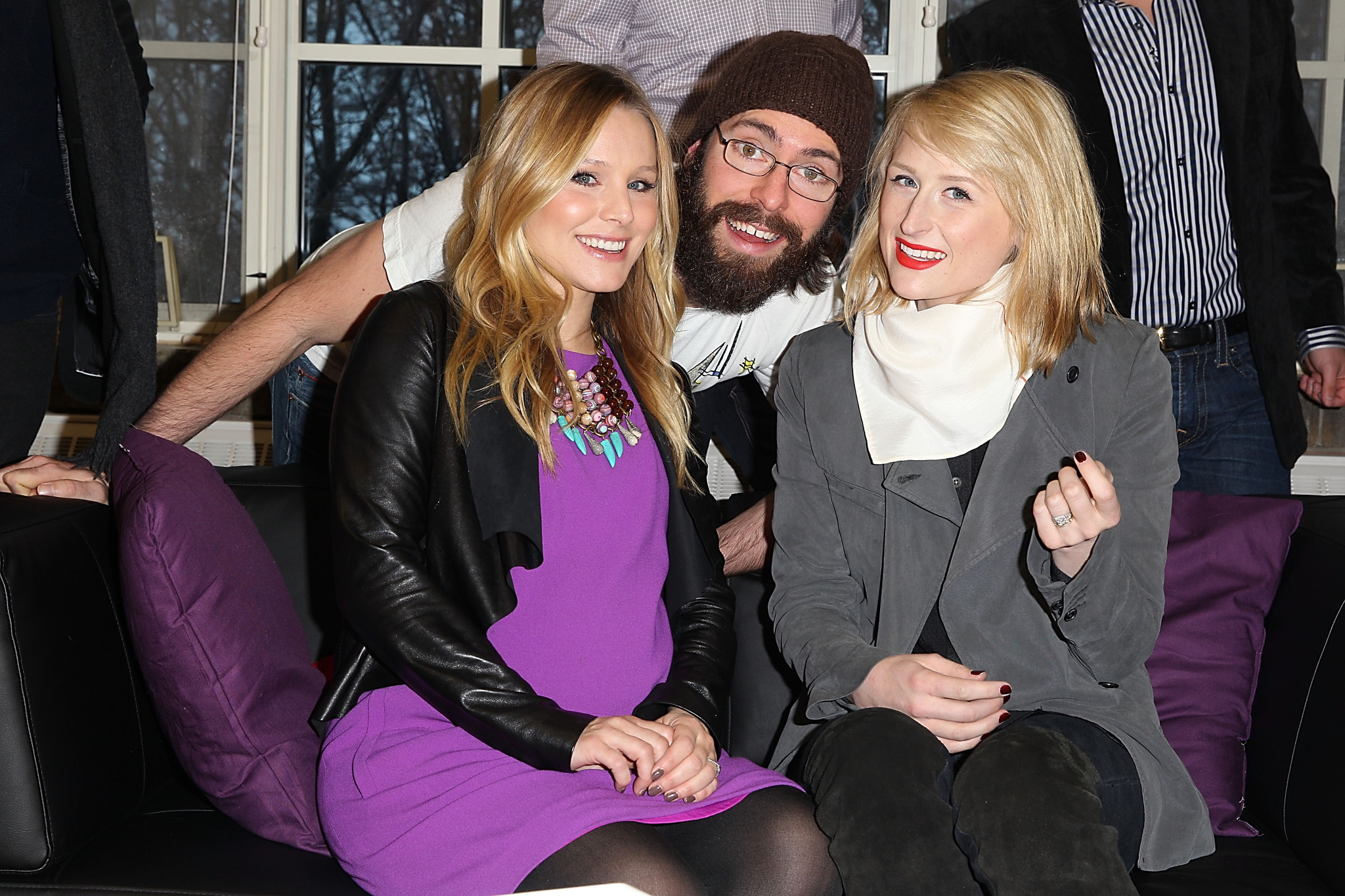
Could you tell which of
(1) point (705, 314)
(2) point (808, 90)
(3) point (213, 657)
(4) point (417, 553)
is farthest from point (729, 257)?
(3) point (213, 657)

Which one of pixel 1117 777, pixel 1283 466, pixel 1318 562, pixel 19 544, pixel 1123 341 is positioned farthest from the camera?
pixel 1283 466

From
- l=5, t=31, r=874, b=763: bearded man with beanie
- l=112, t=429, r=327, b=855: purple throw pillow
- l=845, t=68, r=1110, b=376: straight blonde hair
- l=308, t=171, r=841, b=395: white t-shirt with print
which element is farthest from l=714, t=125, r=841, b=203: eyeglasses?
l=112, t=429, r=327, b=855: purple throw pillow

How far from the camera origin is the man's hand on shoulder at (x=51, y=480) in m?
1.72

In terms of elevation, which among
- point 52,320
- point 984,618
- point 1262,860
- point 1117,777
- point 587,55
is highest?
point 587,55

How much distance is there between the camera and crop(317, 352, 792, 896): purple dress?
1298 mm

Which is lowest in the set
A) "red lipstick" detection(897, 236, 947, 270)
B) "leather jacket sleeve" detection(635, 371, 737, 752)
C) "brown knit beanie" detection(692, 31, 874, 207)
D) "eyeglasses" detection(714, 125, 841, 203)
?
"leather jacket sleeve" detection(635, 371, 737, 752)

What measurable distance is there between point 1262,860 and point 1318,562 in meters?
0.46

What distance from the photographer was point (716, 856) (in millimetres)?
1364

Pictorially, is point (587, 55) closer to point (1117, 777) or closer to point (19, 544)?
point (19, 544)

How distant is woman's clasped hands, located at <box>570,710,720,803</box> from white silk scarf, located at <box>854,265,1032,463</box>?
506 mm

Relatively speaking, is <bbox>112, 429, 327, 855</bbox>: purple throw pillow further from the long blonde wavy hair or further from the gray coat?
the gray coat

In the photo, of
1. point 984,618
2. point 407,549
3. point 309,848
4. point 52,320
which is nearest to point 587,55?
point 52,320

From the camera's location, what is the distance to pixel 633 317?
179cm

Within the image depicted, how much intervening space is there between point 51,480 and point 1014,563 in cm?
144
